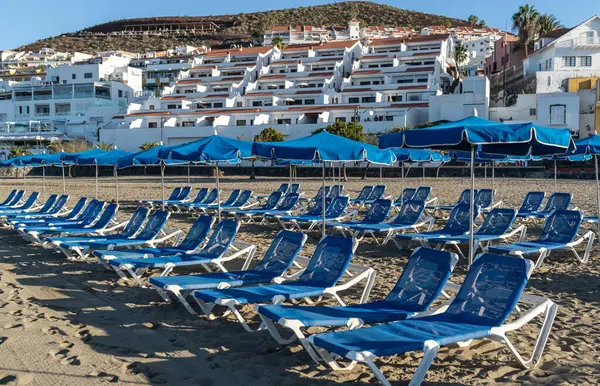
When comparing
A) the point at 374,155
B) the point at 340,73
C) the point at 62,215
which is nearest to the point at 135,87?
the point at 340,73

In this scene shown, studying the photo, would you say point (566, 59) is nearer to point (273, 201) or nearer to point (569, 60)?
point (569, 60)

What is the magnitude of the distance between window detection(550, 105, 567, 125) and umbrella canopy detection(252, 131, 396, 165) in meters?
41.4

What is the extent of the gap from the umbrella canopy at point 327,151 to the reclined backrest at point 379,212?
2.18m

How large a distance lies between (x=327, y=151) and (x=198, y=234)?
2107 millimetres

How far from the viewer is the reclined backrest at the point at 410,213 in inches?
420

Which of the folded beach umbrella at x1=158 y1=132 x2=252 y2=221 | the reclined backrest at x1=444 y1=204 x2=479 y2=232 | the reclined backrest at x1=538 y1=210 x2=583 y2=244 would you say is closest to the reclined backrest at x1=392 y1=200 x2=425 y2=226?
the reclined backrest at x1=444 y1=204 x2=479 y2=232

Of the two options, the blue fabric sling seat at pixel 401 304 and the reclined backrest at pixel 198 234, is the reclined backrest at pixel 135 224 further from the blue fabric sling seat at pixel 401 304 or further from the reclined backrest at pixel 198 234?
the blue fabric sling seat at pixel 401 304

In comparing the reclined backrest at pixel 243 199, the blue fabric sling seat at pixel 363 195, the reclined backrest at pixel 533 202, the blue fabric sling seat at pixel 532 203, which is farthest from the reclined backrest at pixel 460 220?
the reclined backrest at pixel 243 199

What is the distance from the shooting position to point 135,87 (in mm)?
85625

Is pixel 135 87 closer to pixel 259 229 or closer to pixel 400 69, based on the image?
pixel 400 69

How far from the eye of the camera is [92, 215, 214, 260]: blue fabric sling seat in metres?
7.49

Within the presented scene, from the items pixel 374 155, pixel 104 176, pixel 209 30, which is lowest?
pixel 104 176

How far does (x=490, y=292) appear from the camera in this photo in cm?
453

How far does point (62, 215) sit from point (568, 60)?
168 feet
